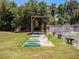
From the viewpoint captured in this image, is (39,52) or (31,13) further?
(31,13)

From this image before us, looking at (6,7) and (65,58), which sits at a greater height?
(6,7)

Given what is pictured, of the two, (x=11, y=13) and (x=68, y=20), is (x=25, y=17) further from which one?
(x=68, y=20)

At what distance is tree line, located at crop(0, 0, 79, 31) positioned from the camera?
40188mm

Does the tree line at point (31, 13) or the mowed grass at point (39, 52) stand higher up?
the tree line at point (31, 13)

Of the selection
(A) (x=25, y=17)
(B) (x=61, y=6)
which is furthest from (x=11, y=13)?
(B) (x=61, y=6)

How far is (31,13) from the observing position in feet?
130

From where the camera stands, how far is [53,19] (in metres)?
43.9

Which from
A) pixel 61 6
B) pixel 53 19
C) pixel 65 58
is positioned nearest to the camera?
pixel 65 58

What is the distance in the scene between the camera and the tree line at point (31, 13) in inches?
1582

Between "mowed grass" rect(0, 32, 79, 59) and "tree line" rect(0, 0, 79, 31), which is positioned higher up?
"tree line" rect(0, 0, 79, 31)

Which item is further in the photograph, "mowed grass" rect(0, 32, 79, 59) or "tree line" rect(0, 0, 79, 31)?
"tree line" rect(0, 0, 79, 31)

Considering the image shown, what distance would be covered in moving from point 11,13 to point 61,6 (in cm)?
1199

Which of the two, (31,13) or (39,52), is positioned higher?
(31,13)

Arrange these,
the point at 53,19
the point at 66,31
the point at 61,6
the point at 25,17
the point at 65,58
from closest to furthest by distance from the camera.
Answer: the point at 65,58 → the point at 66,31 → the point at 25,17 → the point at 53,19 → the point at 61,6
